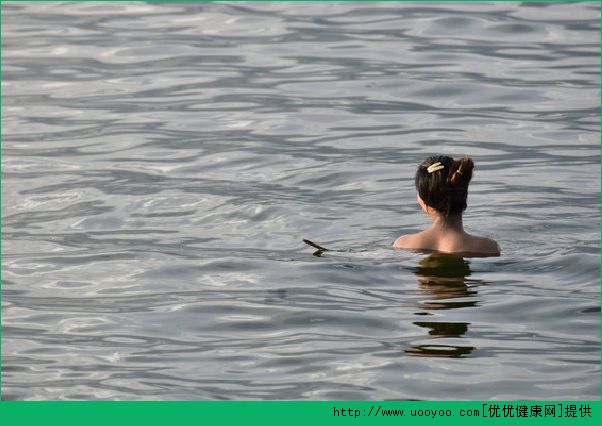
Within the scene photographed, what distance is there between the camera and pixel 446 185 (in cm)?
1050

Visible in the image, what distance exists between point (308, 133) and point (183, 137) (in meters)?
1.31

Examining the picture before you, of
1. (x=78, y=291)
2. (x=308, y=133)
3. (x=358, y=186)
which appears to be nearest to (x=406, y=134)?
(x=308, y=133)

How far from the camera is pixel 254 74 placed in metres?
17.3

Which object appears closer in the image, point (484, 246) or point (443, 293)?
point (443, 293)

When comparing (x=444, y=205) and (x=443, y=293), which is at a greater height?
(x=444, y=205)

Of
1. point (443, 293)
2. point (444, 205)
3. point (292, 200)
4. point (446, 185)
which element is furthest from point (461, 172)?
point (292, 200)

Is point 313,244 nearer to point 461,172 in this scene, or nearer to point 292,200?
point 461,172

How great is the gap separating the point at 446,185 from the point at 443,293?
1214 mm

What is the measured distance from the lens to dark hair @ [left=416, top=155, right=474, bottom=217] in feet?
34.2

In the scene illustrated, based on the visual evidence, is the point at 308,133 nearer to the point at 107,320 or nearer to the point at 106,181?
the point at 106,181

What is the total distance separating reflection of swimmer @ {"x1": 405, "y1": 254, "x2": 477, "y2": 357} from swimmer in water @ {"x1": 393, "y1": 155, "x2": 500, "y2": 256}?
5.7 inches

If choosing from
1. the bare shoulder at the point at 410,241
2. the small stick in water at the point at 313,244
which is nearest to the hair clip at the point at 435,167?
the bare shoulder at the point at 410,241

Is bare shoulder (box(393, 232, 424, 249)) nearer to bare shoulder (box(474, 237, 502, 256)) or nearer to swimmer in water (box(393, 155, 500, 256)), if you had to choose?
swimmer in water (box(393, 155, 500, 256))

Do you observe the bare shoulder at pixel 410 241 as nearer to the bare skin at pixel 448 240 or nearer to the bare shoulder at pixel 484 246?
the bare skin at pixel 448 240
